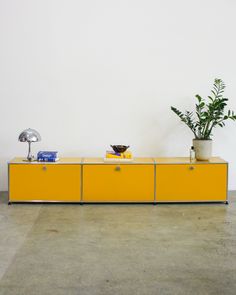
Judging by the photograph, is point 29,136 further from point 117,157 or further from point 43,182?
point 117,157

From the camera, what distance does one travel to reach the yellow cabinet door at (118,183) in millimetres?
5379

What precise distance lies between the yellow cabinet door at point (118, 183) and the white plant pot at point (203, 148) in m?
0.65

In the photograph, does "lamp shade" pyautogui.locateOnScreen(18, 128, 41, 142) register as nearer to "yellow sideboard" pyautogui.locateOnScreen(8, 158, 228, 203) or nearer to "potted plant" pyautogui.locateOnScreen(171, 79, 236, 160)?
"yellow sideboard" pyautogui.locateOnScreen(8, 158, 228, 203)

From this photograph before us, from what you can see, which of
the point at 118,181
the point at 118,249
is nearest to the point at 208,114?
the point at 118,181

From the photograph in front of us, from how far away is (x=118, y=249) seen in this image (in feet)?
12.5

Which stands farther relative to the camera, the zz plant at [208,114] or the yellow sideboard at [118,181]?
the zz plant at [208,114]

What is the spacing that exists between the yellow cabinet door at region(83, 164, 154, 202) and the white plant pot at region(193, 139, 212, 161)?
0.65 meters

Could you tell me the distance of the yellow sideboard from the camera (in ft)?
17.6

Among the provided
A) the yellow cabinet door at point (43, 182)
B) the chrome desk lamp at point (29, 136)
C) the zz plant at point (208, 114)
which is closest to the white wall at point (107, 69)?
the zz plant at point (208, 114)

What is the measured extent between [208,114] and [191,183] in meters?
0.91

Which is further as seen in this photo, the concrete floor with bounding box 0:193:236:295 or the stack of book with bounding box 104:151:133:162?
the stack of book with bounding box 104:151:133:162

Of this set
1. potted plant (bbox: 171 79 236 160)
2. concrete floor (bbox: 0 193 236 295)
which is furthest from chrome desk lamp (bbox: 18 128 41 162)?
potted plant (bbox: 171 79 236 160)

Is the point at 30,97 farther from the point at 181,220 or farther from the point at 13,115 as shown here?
the point at 181,220

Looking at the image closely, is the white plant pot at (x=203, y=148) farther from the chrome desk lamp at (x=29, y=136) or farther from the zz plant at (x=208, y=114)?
the chrome desk lamp at (x=29, y=136)
